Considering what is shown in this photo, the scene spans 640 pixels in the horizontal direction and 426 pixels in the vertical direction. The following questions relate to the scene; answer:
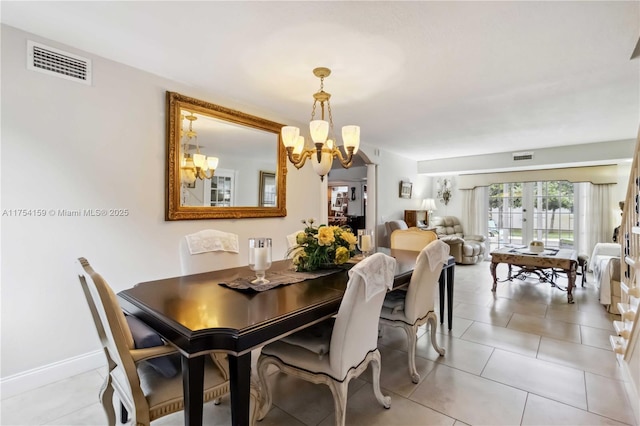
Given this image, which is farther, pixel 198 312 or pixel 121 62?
pixel 121 62

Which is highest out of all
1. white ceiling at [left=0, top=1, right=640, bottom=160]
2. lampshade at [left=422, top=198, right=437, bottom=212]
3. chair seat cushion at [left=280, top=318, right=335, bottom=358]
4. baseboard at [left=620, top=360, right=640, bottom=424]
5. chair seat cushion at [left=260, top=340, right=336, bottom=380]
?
white ceiling at [left=0, top=1, right=640, bottom=160]

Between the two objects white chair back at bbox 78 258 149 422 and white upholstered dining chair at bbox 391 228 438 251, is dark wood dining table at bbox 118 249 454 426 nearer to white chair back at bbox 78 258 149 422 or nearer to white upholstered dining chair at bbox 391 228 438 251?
white chair back at bbox 78 258 149 422

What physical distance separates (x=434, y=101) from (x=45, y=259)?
3.78 metres

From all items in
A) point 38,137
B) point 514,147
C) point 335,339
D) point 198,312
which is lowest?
point 335,339

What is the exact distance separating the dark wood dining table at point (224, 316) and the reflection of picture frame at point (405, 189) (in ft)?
16.6

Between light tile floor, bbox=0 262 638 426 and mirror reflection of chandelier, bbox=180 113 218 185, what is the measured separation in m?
1.73

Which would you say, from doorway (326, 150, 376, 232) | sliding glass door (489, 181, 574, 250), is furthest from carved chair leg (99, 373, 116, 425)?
sliding glass door (489, 181, 574, 250)

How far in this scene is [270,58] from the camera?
2443mm

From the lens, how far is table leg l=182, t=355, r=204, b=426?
114cm

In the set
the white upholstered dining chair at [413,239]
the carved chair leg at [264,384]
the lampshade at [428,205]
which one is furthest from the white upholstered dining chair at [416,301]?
the lampshade at [428,205]

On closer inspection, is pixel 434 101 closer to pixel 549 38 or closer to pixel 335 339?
pixel 549 38

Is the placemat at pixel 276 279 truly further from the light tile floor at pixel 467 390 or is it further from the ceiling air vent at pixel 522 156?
the ceiling air vent at pixel 522 156

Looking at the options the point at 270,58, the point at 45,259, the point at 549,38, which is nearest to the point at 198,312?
the point at 45,259

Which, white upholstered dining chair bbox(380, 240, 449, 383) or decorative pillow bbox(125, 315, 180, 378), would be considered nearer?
decorative pillow bbox(125, 315, 180, 378)
